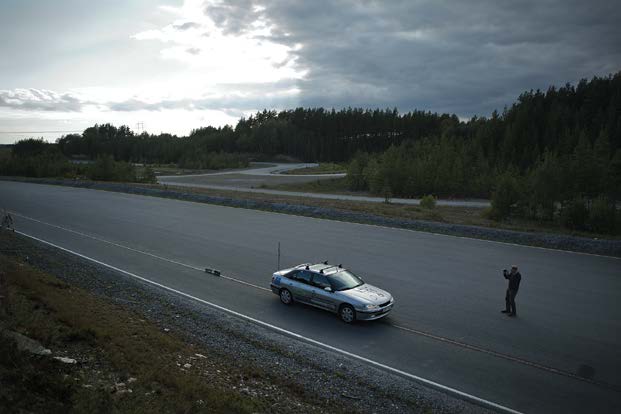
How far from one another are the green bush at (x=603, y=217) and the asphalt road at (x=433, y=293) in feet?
34.0

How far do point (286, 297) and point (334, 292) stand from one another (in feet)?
5.77

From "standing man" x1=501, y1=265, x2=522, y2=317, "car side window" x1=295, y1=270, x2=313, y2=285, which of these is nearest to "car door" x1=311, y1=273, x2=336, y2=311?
"car side window" x1=295, y1=270, x2=313, y2=285

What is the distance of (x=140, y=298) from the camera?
41.7ft

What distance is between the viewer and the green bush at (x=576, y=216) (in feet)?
91.9

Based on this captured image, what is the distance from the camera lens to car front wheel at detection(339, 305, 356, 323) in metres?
11.4

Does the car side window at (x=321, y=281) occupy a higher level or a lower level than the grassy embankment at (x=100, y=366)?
higher

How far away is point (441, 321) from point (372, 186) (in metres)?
44.3

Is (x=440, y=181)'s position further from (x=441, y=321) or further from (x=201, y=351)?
(x=201, y=351)

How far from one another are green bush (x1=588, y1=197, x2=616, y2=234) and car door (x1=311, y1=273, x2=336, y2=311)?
75.5ft

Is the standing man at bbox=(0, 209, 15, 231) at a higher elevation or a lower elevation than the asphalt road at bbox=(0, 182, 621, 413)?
higher

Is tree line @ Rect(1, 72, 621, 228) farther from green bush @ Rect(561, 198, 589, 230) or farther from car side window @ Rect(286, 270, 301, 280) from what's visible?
car side window @ Rect(286, 270, 301, 280)

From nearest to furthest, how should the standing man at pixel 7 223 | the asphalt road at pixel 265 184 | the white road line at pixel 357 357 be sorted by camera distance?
1. the white road line at pixel 357 357
2. the standing man at pixel 7 223
3. the asphalt road at pixel 265 184

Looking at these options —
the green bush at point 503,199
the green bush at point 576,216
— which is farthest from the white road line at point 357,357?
the green bush at point 503,199

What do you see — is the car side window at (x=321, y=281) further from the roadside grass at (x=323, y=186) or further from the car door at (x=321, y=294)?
the roadside grass at (x=323, y=186)
